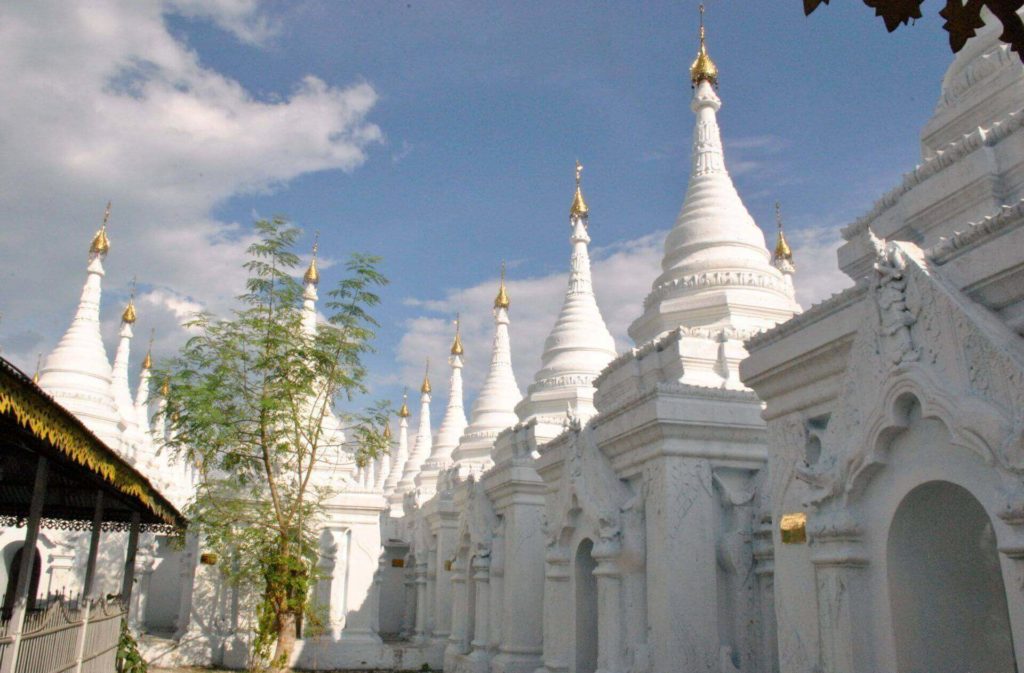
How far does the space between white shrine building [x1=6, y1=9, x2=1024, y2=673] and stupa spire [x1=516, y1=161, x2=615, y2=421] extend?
0.08 metres

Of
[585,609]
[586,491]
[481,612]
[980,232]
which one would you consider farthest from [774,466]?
[481,612]

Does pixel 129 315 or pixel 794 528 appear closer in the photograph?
pixel 794 528

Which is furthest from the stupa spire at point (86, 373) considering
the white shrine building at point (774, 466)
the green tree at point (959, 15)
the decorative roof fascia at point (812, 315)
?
the green tree at point (959, 15)

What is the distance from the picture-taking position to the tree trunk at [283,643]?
1600cm

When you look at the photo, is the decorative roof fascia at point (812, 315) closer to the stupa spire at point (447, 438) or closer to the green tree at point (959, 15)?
the green tree at point (959, 15)

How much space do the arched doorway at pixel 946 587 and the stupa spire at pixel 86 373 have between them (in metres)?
24.6

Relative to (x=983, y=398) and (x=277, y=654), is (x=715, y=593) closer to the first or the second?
(x=983, y=398)

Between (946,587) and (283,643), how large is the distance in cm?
1244

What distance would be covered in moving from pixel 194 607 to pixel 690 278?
16267 mm

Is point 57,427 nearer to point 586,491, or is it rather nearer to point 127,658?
point 586,491

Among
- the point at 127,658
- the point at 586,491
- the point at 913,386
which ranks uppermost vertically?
the point at 913,386

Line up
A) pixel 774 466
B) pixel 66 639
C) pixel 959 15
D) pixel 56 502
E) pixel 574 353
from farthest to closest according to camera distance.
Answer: pixel 574 353
pixel 56 502
pixel 66 639
pixel 774 466
pixel 959 15

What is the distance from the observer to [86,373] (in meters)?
27.7

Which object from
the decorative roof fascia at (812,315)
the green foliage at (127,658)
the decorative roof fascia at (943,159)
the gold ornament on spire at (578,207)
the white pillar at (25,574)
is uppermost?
the gold ornament on spire at (578,207)
